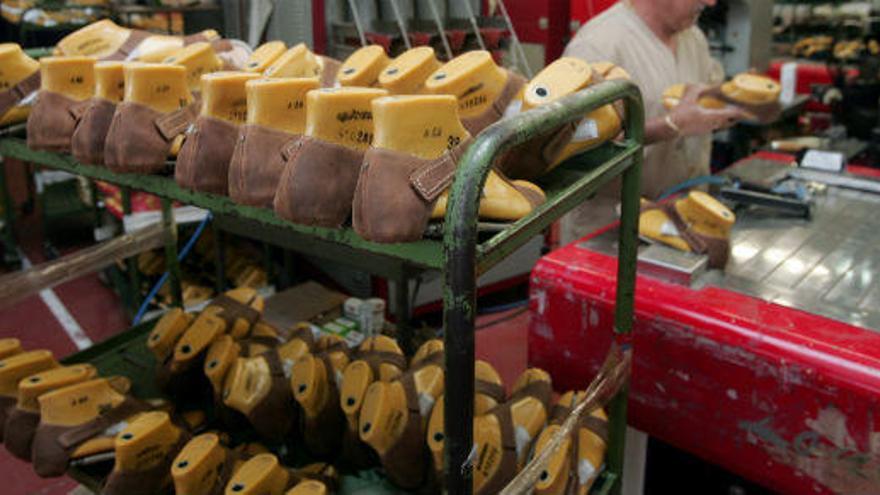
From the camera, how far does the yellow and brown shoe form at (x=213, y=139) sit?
53.3 inches

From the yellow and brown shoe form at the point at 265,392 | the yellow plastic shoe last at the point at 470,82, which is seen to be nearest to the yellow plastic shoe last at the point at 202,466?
the yellow and brown shoe form at the point at 265,392

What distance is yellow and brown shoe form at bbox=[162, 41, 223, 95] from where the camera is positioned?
1.70m

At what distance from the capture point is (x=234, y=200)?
131 cm

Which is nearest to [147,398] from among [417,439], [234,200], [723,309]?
[417,439]

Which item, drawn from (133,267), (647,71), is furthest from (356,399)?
(133,267)

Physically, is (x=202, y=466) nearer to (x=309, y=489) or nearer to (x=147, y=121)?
(x=309, y=489)

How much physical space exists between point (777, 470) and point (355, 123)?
1.18 meters

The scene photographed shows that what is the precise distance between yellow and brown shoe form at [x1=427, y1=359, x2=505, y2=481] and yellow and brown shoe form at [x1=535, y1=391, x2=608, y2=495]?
154mm

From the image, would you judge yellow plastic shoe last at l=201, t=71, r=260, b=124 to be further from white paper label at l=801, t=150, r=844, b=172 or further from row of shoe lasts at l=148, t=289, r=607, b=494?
white paper label at l=801, t=150, r=844, b=172

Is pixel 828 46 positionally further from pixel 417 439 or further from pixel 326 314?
pixel 417 439

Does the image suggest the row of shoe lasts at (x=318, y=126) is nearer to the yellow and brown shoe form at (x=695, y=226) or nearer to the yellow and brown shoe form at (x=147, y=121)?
the yellow and brown shoe form at (x=147, y=121)

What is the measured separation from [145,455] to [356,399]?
1.71ft

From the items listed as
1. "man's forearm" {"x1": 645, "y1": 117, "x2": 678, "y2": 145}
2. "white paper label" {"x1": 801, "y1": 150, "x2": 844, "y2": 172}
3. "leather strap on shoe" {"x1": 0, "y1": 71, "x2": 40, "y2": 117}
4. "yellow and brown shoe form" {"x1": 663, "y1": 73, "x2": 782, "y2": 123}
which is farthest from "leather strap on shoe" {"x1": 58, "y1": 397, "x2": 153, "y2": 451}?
"white paper label" {"x1": 801, "y1": 150, "x2": 844, "y2": 172}

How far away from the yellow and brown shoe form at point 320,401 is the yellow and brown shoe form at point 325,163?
34.0 inches
